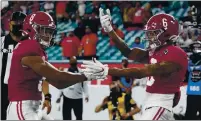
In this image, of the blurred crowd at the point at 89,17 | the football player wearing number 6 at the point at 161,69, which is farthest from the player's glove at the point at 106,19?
the blurred crowd at the point at 89,17

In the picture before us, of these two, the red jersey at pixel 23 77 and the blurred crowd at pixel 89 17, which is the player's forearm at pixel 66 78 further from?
the blurred crowd at pixel 89 17

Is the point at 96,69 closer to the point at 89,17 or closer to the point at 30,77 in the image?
the point at 30,77

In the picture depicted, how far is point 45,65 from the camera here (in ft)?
14.8

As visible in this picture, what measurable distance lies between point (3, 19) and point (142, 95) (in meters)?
4.88

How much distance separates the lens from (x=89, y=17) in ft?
42.5

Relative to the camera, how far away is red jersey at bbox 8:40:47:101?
4.58m

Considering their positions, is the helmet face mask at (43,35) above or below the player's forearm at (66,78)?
above

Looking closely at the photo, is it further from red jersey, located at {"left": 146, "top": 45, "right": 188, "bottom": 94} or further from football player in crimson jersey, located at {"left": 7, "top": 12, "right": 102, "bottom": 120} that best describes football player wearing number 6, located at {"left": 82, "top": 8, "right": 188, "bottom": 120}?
football player in crimson jersey, located at {"left": 7, "top": 12, "right": 102, "bottom": 120}

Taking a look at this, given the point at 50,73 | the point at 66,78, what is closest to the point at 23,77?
the point at 50,73

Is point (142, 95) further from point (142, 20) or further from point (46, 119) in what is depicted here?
point (46, 119)

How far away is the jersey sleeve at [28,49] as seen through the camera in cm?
454

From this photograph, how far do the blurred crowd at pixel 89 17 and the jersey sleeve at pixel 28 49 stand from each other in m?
6.76

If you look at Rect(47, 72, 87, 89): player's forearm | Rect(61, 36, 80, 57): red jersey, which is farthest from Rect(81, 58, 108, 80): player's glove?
Rect(61, 36, 80, 57): red jersey

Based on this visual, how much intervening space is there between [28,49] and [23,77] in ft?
0.88
